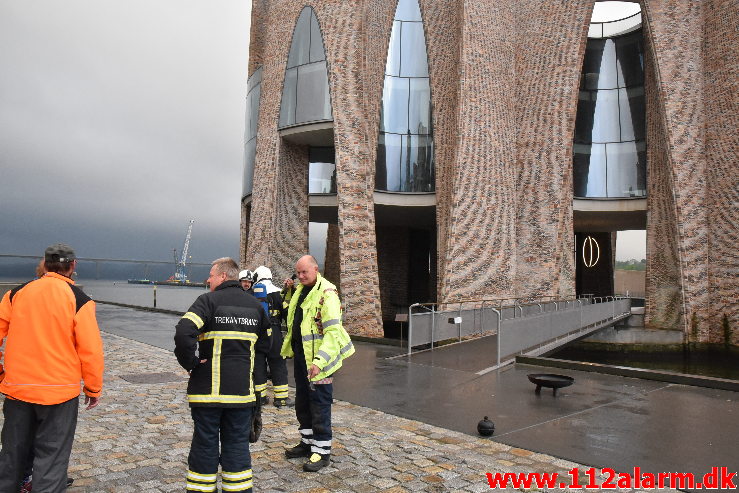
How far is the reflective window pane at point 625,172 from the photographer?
90.0ft

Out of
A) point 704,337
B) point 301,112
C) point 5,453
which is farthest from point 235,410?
point 704,337

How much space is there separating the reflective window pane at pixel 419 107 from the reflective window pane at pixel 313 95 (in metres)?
4.35

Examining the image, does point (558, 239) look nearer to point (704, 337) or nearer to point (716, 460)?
point (704, 337)

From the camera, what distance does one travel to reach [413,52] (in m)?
24.3

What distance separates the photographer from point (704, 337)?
2264cm

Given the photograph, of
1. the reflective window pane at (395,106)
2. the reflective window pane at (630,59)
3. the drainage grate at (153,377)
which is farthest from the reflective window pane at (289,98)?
the reflective window pane at (630,59)

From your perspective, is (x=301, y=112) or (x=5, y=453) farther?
(x=301, y=112)

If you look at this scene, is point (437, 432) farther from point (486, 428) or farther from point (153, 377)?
point (153, 377)

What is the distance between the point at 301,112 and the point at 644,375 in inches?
660

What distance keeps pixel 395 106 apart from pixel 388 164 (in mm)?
2677

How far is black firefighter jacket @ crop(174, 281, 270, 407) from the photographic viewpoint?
387 centimetres

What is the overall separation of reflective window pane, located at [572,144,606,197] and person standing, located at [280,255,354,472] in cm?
2584

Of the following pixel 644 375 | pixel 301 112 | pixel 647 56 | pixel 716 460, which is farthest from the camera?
pixel 647 56

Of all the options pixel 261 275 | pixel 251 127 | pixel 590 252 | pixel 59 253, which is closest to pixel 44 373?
pixel 59 253
